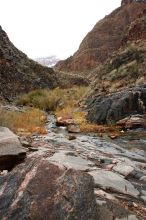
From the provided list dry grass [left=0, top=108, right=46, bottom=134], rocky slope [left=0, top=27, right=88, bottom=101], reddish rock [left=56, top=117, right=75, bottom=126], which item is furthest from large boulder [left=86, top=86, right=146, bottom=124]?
rocky slope [left=0, top=27, right=88, bottom=101]

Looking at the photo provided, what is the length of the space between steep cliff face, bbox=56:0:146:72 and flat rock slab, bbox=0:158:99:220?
5727cm

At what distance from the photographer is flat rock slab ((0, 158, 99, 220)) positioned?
416 centimetres

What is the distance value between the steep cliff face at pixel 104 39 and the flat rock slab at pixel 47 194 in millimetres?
57272

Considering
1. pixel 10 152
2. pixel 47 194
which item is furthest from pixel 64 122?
pixel 47 194

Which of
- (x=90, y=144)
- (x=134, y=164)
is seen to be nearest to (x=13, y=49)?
(x=90, y=144)

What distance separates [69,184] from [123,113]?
11.6m

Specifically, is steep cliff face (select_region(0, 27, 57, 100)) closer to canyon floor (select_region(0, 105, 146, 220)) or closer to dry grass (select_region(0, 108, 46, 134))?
dry grass (select_region(0, 108, 46, 134))

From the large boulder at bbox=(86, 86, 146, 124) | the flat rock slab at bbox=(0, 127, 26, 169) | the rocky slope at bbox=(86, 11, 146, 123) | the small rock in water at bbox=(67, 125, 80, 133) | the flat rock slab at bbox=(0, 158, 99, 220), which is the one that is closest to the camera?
the flat rock slab at bbox=(0, 158, 99, 220)

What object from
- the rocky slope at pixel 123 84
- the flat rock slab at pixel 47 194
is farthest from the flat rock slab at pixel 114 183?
the rocky slope at pixel 123 84

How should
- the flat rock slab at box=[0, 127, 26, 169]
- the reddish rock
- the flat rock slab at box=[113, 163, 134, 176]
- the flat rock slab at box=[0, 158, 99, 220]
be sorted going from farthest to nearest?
the reddish rock → the flat rock slab at box=[113, 163, 134, 176] → the flat rock slab at box=[0, 127, 26, 169] → the flat rock slab at box=[0, 158, 99, 220]

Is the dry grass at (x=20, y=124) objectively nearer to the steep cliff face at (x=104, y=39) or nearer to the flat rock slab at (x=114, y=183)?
the flat rock slab at (x=114, y=183)

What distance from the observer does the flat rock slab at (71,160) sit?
7.14m

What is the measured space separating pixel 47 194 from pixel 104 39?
205ft

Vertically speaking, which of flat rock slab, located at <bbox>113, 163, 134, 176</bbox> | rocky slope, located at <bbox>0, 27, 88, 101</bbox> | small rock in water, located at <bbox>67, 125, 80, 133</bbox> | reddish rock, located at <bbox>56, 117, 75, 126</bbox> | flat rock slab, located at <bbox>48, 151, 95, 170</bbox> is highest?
rocky slope, located at <bbox>0, 27, 88, 101</bbox>
